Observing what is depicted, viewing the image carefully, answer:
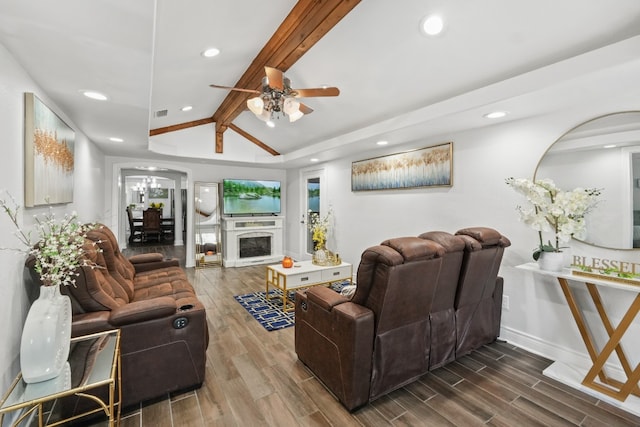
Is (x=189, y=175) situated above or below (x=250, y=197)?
above

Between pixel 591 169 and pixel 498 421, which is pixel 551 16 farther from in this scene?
pixel 498 421

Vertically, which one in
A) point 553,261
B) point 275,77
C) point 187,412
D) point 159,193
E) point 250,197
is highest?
point 275,77

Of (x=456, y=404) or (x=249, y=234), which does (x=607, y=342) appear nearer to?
(x=456, y=404)

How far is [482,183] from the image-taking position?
3.22m

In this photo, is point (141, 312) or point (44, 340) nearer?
point (44, 340)

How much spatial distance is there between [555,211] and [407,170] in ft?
6.55

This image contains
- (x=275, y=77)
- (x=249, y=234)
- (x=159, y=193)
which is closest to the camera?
(x=275, y=77)

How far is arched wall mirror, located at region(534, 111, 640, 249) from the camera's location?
87.0 inches

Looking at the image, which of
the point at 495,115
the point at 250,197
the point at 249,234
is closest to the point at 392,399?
the point at 495,115

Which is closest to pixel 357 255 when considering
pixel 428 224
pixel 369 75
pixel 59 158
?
pixel 428 224

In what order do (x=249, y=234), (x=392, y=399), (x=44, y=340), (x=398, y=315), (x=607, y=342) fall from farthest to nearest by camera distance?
1. (x=249, y=234)
2. (x=607, y=342)
3. (x=392, y=399)
4. (x=398, y=315)
5. (x=44, y=340)

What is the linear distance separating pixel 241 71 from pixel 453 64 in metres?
2.33

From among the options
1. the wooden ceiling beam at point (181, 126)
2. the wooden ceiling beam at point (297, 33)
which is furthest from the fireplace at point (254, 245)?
the wooden ceiling beam at point (297, 33)

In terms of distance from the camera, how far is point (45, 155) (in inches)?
82.7
